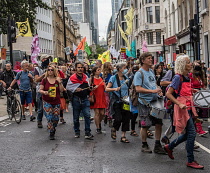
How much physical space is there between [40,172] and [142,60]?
2737mm

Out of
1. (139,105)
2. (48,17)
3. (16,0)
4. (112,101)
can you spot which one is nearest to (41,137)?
Result: (112,101)

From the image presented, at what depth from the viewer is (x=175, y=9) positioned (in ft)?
139

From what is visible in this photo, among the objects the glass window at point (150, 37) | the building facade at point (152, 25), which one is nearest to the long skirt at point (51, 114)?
the building facade at point (152, 25)

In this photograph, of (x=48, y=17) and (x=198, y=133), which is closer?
(x=198, y=133)

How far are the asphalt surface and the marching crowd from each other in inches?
10.1

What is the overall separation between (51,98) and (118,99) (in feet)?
4.91

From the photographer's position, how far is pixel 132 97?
27.7 feet

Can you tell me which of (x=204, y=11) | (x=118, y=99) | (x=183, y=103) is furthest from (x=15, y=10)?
(x=183, y=103)

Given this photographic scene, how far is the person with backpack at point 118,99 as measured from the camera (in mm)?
9883

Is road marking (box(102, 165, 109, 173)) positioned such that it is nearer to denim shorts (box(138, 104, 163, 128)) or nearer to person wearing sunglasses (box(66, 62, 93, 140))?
denim shorts (box(138, 104, 163, 128))

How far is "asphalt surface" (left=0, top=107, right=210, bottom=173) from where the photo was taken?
6996mm

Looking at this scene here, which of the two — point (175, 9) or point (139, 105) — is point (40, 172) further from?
point (175, 9)

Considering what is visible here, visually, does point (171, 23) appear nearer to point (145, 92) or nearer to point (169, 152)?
point (145, 92)

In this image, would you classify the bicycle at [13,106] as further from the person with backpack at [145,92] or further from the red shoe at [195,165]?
the red shoe at [195,165]
